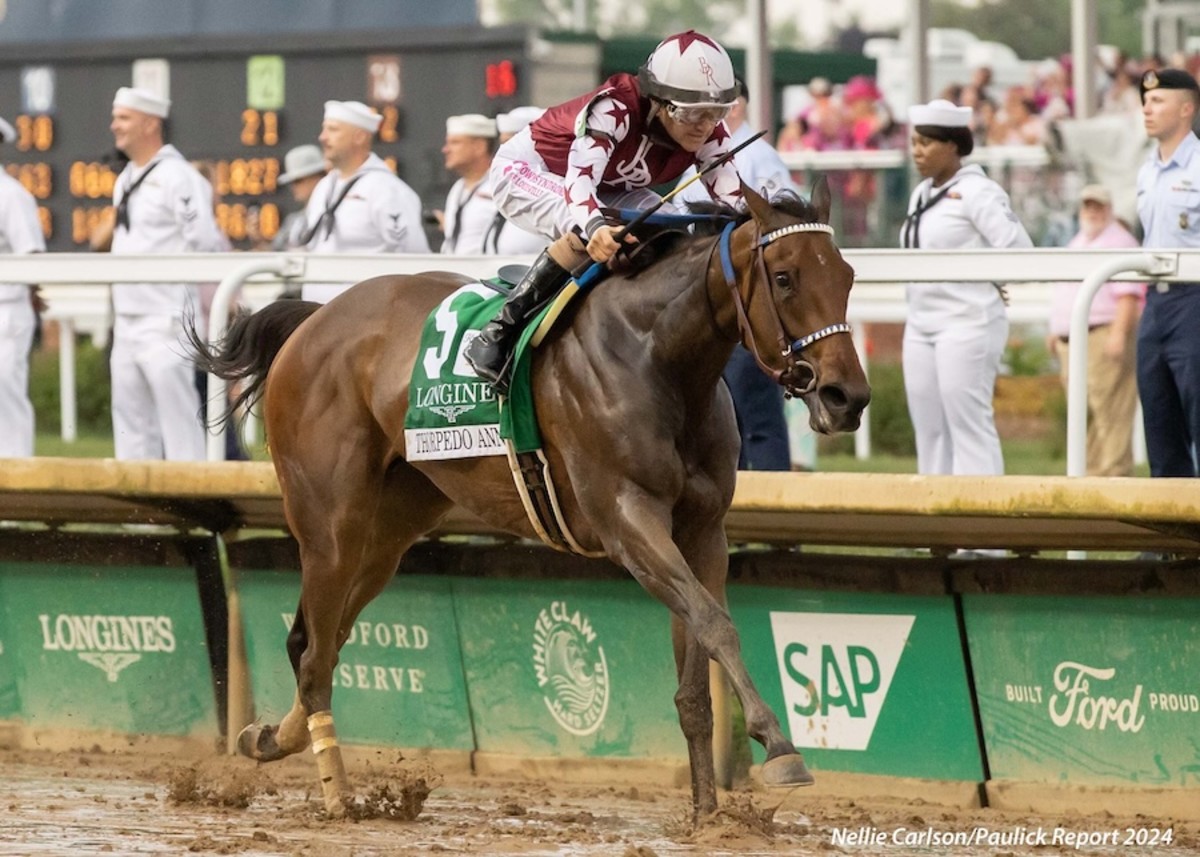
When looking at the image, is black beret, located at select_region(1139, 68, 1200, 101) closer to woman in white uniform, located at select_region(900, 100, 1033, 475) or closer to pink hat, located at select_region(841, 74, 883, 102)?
woman in white uniform, located at select_region(900, 100, 1033, 475)

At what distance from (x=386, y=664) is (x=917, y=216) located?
100 inches

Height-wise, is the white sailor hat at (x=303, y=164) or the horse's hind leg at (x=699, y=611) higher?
the white sailor hat at (x=303, y=164)

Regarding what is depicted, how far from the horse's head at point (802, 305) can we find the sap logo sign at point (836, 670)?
1.55m

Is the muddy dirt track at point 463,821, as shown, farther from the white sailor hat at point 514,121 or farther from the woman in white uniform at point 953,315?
the white sailor hat at point 514,121

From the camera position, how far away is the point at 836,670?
7176 millimetres

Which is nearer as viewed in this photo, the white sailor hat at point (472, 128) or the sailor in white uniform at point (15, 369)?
the sailor in white uniform at point (15, 369)

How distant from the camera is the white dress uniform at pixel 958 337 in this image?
7.94m

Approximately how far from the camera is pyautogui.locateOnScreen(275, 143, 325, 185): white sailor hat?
12.3 metres

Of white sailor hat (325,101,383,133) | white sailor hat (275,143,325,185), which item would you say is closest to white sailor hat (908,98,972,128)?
white sailor hat (325,101,383,133)

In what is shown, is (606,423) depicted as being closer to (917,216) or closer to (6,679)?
(917,216)

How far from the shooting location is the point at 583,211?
6188 mm

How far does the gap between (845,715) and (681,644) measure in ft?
3.44

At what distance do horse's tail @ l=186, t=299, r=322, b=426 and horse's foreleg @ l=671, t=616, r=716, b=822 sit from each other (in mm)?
2049

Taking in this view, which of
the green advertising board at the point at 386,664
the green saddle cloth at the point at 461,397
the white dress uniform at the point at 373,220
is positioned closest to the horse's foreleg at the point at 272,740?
the green advertising board at the point at 386,664
